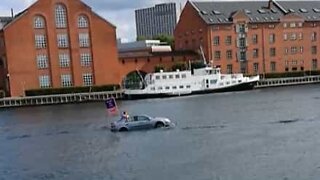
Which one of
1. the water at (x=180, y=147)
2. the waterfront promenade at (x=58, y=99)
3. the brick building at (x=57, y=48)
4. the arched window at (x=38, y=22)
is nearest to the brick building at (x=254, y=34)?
the brick building at (x=57, y=48)

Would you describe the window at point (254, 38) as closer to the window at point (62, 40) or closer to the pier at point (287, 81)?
the pier at point (287, 81)

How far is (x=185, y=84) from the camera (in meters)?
115

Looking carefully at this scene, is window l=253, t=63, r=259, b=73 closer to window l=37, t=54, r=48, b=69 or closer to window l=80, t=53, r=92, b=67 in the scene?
window l=80, t=53, r=92, b=67

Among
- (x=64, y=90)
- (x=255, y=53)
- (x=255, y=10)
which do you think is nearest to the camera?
(x=64, y=90)

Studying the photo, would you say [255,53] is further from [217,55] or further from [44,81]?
[44,81]

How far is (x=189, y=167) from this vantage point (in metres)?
39.4

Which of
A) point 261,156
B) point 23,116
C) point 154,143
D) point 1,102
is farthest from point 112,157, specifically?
point 1,102

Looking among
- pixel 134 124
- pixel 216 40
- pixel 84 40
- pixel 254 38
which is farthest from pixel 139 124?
pixel 254 38

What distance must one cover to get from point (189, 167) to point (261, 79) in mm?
93000

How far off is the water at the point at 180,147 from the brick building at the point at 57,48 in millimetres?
42353

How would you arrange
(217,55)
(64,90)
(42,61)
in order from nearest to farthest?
(64,90) < (42,61) < (217,55)

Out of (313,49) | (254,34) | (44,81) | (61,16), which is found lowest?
(44,81)

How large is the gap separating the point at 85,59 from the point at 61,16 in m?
9.98

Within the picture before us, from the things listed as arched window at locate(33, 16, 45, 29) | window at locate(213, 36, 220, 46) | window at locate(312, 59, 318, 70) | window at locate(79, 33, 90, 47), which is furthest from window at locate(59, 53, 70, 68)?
window at locate(312, 59, 318, 70)
